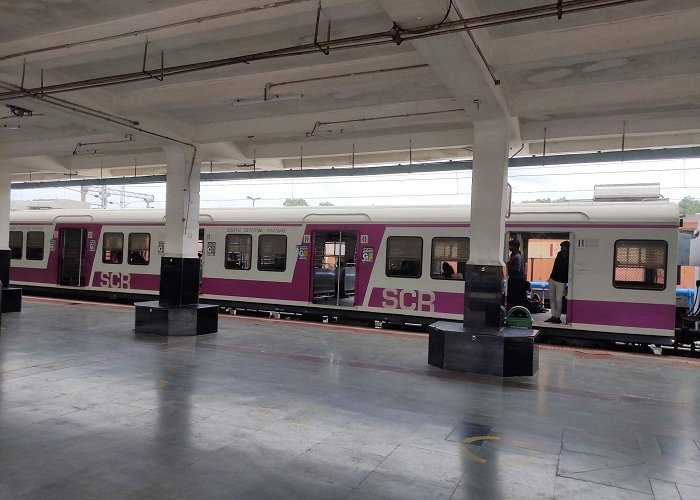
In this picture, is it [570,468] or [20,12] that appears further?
[20,12]

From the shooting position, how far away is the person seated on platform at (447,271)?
11219mm

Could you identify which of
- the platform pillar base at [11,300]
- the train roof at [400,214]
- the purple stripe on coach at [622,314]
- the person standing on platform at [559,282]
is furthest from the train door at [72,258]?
the purple stripe on coach at [622,314]

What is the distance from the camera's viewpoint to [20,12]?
240 inches

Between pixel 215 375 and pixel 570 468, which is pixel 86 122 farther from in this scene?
pixel 570 468

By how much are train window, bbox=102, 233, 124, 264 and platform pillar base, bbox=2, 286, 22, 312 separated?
3281 millimetres

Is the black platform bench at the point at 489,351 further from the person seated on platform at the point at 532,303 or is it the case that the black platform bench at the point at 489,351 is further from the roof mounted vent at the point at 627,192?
the roof mounted vent at the point at 627,192

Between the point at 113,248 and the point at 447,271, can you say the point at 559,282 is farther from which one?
the point at 113,248

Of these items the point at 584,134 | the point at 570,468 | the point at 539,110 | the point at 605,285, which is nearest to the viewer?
the point at 570,468

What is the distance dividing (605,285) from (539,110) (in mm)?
3900

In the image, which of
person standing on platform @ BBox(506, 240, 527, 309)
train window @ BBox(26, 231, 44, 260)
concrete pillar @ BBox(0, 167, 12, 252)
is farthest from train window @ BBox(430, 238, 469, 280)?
train window @ BBox(26, 231, 44, 260)

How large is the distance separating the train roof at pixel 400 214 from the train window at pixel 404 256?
0.45 meters

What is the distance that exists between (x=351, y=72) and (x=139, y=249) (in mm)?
9875

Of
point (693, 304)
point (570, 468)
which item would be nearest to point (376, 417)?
point (570, 468)

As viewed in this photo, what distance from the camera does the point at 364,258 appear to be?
1209 cm
